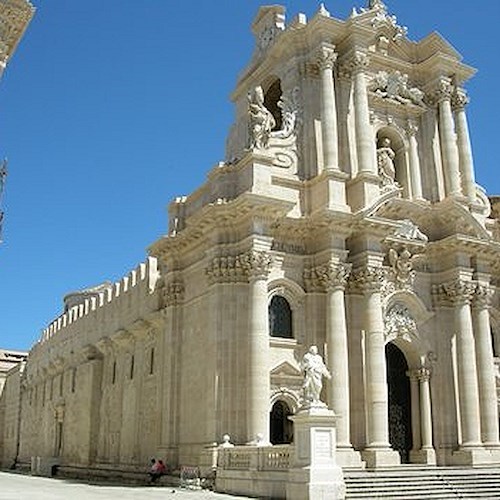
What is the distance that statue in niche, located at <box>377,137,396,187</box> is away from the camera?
31.8 metres

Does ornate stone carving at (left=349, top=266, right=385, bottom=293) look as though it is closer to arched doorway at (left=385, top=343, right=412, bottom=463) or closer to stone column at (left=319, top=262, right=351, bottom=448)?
stone column at (left=319, top=262, right=351, bottom=448)

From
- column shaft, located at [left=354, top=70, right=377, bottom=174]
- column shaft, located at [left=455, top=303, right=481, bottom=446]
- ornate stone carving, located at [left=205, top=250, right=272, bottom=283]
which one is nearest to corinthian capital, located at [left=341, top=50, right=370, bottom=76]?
column shaft, located at [left=354, top=70, right=377, bottom=174]

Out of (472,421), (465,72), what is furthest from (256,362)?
(465,72)

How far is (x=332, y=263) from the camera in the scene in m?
28.0

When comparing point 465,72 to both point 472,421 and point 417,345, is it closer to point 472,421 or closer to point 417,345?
point 417,345

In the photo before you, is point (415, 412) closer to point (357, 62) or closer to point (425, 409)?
point (425, 409)

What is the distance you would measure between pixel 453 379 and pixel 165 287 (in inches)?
480

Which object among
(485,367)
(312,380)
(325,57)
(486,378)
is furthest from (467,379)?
(325,57)

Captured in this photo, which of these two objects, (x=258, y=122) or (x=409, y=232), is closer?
(x=258, y=122)

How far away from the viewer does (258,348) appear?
1036 inches

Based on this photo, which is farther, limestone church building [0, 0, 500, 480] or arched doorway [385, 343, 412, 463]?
arched doorway [385, 343, 412, 463]

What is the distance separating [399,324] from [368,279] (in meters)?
2.98

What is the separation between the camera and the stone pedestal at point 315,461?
2027cm

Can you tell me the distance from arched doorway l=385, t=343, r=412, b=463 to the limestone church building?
0.06 meters
